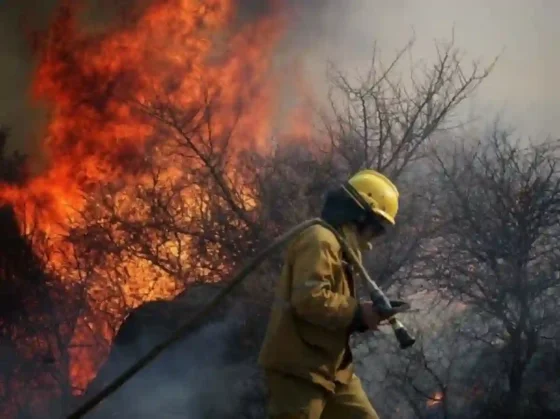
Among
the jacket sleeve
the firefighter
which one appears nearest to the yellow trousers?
the firefighter

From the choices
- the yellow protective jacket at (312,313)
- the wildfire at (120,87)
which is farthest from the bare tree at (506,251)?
the yellow protective jacket at (312,313)

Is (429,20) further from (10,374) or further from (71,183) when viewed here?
(10,374)

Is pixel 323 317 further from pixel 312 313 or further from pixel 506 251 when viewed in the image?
pixel 506 251

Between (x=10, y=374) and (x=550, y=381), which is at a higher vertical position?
(x=10, y=374)

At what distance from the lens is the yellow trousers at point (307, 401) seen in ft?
15.2

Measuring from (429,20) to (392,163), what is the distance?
9.91 feet

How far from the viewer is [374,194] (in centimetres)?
489

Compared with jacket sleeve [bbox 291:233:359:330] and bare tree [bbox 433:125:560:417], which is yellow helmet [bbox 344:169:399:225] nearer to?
jacket sleeve [bbox 291:233:359:330]

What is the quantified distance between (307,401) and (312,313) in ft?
1.44

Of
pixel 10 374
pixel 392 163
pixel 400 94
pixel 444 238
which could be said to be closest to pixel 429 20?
pixel 400 94

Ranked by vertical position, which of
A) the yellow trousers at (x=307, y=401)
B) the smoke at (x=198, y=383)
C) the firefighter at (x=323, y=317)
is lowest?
the yellow trousers at (x=307, y=401)

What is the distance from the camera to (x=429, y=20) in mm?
13688

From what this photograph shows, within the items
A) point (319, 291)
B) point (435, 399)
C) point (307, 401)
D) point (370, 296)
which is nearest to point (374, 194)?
point (370, 296)

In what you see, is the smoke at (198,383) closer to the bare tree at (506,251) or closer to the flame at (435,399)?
the flame at (435,399)
